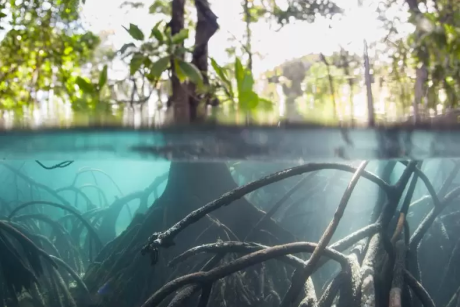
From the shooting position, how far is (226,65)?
3414 millimetres

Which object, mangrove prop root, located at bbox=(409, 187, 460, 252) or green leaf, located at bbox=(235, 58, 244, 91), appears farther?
mangrove prop root, located at bbox=(409, 187, 460, 252)

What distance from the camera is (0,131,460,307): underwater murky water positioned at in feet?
8.41

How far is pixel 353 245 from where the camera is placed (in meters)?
2.79

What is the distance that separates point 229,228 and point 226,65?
125 centimetres

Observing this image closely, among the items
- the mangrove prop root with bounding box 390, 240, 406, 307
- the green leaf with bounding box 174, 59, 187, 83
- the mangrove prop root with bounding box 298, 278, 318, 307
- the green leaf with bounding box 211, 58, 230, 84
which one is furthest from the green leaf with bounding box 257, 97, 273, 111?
the mangrove prop root with bounding box 390, 240, 406, 307

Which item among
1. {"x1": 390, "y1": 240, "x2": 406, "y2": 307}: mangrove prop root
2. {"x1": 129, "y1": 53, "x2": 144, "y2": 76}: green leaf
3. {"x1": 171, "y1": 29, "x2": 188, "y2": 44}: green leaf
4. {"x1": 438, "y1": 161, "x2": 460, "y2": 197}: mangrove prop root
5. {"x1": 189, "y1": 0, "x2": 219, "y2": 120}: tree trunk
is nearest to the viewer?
{"x1": 390, "y1": 240, "x2": 406, "y2": 307}: mangrove prop root

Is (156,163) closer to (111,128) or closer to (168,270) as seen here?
(111,128)

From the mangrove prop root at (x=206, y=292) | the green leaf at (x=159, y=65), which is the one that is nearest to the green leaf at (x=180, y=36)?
the green leaf at (x=159, y=65)

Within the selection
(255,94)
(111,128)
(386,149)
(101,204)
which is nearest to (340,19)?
(386,149)

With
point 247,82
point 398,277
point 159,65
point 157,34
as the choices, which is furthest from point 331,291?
point 157,34

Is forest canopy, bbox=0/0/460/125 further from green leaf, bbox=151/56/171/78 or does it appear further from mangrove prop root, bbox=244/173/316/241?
mangrove prop root, bbox=244/173/316/241

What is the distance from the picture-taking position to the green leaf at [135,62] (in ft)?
9.75

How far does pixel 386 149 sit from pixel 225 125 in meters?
1.08

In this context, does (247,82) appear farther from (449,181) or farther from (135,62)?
(449,181)
